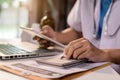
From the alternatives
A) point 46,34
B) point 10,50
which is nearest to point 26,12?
point 46,34

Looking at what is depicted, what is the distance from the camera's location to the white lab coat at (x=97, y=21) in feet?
4.08

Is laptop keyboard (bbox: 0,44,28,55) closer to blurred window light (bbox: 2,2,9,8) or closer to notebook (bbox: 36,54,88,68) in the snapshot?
notebook (bbox: 36,54,88,68)

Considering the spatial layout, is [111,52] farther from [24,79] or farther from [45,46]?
[24,79]

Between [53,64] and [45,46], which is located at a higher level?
[45,46]

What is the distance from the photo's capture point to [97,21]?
1349 mm

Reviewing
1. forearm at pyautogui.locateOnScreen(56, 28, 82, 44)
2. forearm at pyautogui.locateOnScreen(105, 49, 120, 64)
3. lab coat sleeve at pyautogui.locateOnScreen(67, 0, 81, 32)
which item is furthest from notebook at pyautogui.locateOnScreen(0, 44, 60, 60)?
lab coat sleeve at pyautogui.locateOnScreen(67, 0, 81, 32)

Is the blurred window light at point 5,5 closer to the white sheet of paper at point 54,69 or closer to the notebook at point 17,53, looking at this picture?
the notebook at point 17,53

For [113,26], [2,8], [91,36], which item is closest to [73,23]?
[91,36]

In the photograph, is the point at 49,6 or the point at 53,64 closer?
the point at 53,64

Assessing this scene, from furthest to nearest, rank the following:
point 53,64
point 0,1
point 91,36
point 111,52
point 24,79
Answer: point 0,1 → point 91,36 → point 111,52 → point 53,64 → point 24,79

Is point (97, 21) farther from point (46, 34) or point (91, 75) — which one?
point (91, 75)

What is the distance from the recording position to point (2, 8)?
2504 millimetres

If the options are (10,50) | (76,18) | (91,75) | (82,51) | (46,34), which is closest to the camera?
(91,75)

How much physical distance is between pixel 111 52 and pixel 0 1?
1.71 m
